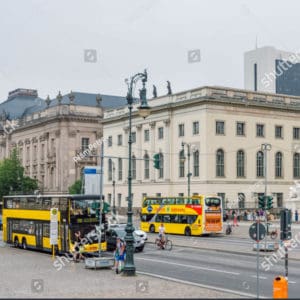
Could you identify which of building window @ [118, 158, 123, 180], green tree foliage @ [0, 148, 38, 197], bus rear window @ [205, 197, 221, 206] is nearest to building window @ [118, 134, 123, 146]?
building window @ [118, 158, 123, 180]

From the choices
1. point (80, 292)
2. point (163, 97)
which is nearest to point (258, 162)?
point (163, 97)

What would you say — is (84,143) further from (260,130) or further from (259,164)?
(260,130)

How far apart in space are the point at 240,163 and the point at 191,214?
31709mm

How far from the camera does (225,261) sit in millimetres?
31328

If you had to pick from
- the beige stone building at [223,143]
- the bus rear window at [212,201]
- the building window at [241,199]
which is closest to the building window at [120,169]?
the beige stone building at [223,143]

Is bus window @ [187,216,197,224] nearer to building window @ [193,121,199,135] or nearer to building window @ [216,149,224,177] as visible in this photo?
building window @ [216,149,224,177]

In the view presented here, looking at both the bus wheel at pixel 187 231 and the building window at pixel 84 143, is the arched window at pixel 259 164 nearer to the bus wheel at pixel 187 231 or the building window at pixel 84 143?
the bus wheel at pixel 187 231

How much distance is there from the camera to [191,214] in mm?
52469

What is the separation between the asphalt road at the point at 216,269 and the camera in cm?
2209

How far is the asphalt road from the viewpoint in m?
22.1

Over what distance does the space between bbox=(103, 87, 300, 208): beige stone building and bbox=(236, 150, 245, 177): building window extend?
10cm

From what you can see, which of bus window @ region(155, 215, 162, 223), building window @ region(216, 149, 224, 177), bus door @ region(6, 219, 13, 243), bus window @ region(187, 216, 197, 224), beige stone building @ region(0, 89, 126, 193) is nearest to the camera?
bus door @ region(6, 219, 13, 243)

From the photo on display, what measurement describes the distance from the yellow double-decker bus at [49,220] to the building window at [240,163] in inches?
1782

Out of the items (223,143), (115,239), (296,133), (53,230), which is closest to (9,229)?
(115,239)
